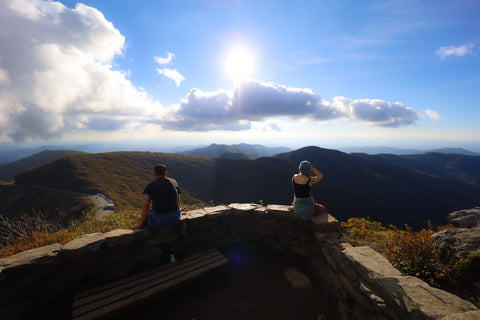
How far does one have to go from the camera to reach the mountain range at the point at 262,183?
192 ft

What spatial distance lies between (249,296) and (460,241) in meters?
3.74

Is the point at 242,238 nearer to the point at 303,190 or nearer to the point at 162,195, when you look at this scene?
the point at 303,190

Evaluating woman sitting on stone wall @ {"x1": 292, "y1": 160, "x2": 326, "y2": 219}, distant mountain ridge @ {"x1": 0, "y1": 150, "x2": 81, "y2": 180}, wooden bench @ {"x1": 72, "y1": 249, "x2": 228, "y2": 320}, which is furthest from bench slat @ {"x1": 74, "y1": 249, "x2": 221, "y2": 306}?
distant mountain ridge @ {"x1": 0, "y1": 150, "x2": 81, "y2": 180}

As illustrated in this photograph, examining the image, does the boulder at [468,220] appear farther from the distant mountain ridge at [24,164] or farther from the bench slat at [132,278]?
the distant mountain ridge at [24,164]

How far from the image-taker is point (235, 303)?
3.67 m

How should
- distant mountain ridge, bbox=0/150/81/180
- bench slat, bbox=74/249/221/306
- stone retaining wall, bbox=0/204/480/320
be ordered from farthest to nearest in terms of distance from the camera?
distant mountain ridge, bbox=0/150/81/180, bench slat, bbox=74/249/221/306, stone retaining wall, bbox=0/204/480/320

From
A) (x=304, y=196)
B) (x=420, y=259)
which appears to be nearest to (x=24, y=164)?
(x=304, y=196)

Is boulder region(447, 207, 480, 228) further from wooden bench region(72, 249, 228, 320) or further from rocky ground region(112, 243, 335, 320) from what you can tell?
wooden bench region(72, 249, 228, 320)

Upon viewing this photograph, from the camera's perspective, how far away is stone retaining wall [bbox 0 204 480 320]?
2232 mm

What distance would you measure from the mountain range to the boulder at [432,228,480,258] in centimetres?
4357

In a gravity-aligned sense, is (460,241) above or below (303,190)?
below

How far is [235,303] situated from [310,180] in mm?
3069

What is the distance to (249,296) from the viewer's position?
3832mm

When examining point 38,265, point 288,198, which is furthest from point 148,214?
point 288,198
